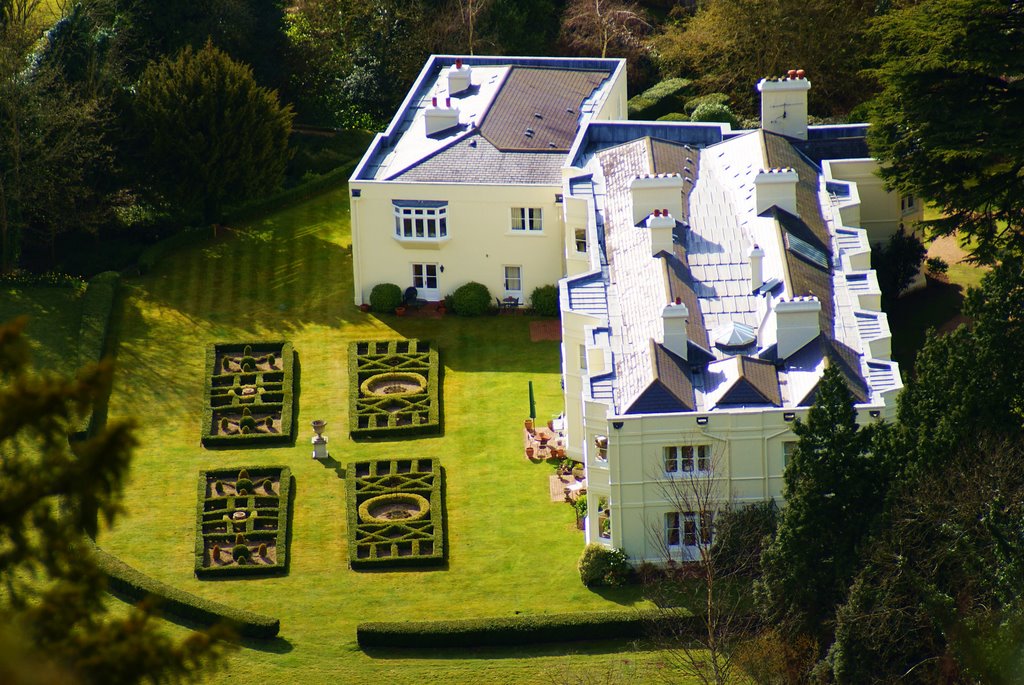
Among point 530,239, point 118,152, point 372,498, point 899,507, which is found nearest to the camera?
point 899,507

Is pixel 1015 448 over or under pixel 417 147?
under

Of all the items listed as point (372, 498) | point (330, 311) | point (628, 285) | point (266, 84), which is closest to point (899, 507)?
point (628, 285)

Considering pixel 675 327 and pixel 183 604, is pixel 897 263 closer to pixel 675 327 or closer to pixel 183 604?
pixel 675 327

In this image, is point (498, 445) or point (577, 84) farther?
point (577, 84)

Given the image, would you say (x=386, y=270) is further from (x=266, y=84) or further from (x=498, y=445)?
(x=266, y=84)

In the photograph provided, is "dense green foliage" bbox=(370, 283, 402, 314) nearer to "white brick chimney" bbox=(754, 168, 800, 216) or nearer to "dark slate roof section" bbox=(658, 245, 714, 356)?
"dark slate roof section" bbox=(658, 245, 714, 356)

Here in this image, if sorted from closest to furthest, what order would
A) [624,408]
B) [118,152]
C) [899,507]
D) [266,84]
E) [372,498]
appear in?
[899,507] → [624,408] → [372,498] → [118,152] → [266,84]

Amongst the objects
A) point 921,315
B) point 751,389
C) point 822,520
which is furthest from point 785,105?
point 822,520

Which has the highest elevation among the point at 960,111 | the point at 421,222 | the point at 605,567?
the point at 960,111

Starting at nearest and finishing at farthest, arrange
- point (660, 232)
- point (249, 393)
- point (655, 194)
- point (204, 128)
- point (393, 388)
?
1. point (660, 232)
2. point (655, 194)
3. point (249, 393)
4. point (393, 388)
5. point (204, 128)
